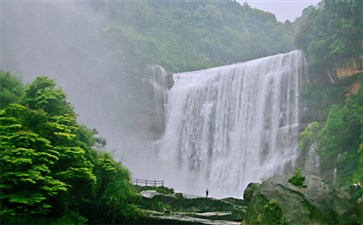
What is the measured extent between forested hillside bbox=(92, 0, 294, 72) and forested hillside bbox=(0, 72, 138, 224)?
38.8 meters

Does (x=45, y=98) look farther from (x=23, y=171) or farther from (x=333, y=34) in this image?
(x=333, y=34)

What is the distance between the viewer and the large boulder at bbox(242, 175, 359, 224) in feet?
47.2

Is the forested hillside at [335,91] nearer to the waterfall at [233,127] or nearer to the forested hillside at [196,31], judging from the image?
the waterfall at [233,127]

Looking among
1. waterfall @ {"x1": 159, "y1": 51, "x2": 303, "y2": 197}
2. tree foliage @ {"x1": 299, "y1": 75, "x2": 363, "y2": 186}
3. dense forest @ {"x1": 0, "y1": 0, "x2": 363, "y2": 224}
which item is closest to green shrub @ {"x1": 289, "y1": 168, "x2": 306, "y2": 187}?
dense forest @ {"x1": 0, "y1": 0, "x2": 363, "y2": 224}

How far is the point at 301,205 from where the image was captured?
575 inches

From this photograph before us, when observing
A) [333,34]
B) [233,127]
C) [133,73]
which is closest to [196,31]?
[133,73]

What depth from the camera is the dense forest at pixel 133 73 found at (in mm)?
15512

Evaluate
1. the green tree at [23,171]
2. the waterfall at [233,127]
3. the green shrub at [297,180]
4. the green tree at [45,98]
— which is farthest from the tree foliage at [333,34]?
the green tree at [23,171]

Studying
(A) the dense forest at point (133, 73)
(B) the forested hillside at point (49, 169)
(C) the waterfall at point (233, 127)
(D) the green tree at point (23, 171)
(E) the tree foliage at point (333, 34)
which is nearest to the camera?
(D) the green tree at point (23, 171)

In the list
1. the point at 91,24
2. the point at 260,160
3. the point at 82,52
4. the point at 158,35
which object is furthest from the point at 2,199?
the point at 158,35

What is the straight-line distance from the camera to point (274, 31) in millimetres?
85062

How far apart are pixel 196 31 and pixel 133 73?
31.6m

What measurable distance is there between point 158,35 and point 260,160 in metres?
40.8

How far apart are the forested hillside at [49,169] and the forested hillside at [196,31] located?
1528 inches
